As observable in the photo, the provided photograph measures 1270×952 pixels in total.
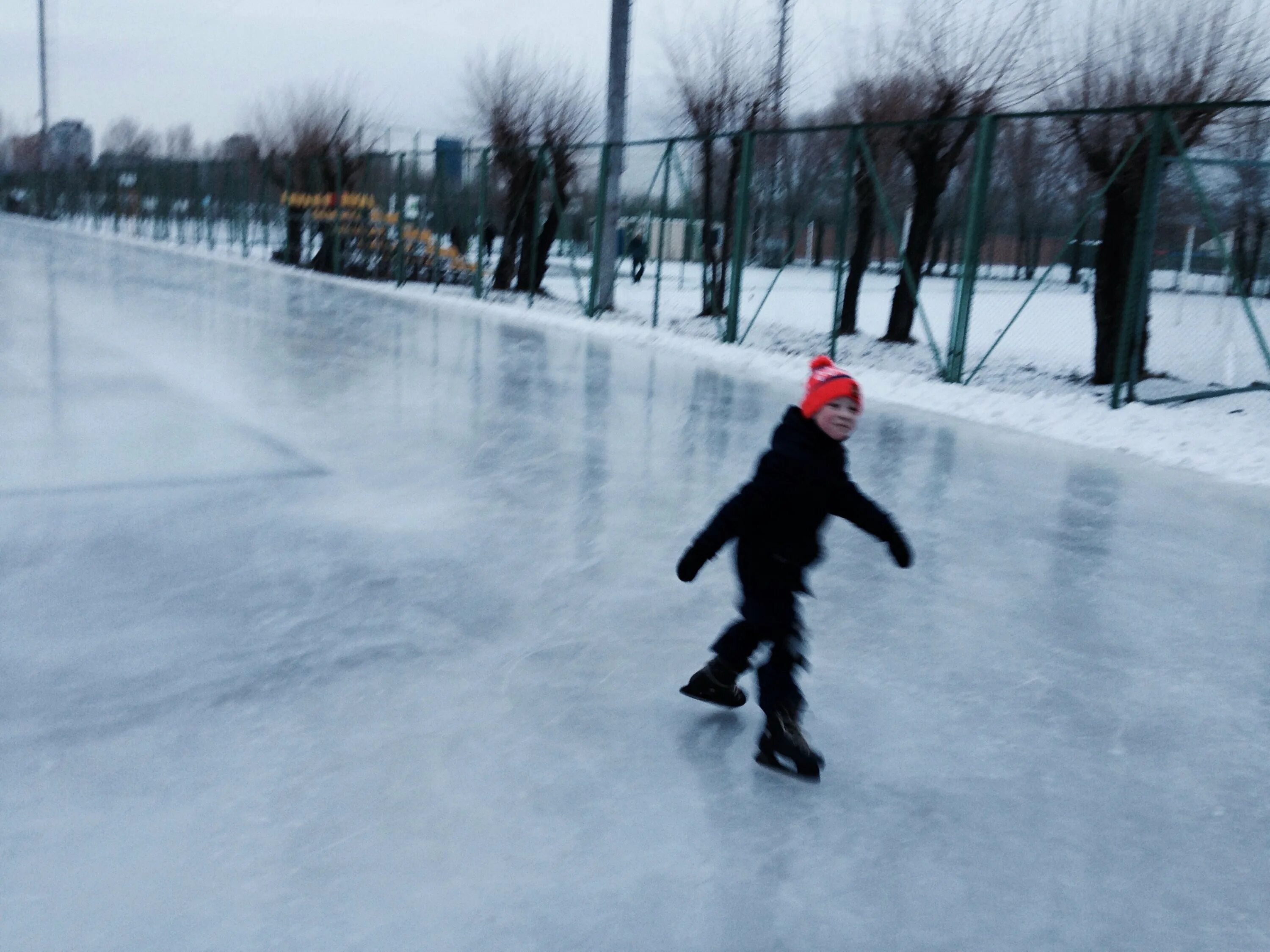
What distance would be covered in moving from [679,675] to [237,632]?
1565 millimetres

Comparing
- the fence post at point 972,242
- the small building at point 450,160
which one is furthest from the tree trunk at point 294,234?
the fence post at point 972,242

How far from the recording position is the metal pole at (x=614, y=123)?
61.1 feet

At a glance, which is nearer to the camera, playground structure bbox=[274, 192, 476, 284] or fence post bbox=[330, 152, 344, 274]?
playground structure bbox=[274, 192, 476, 284]

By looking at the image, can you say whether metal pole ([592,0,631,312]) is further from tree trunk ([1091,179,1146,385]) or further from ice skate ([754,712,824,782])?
ice skate ([754,712,824,782])

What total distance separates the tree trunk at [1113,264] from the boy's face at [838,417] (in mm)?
9696

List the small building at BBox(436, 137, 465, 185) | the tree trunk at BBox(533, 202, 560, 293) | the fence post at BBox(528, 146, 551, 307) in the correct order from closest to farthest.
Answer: the fence post at BBox(528, 146, 551, 307) < the small building at BBox(436, 137, 465, 185) < the tree trunk at BBox(533, 202, 560, 293)

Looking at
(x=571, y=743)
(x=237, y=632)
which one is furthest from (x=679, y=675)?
(x=237, y=632)

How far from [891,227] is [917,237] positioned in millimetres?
3442

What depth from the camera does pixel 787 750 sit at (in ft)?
11.6

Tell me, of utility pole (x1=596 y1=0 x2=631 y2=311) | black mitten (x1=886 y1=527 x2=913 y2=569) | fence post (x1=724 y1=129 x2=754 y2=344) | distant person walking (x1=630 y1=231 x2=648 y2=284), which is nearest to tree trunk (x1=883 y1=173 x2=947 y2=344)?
fence post (x1=724 y1=129 x2=754 y2=344)

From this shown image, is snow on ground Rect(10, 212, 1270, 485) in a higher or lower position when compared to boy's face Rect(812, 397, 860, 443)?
lower

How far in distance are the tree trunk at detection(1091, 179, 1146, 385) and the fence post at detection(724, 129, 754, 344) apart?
13.4ft

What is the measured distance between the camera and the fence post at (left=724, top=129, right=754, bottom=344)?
1480 cm

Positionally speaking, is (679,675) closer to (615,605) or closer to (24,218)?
(615,605)
